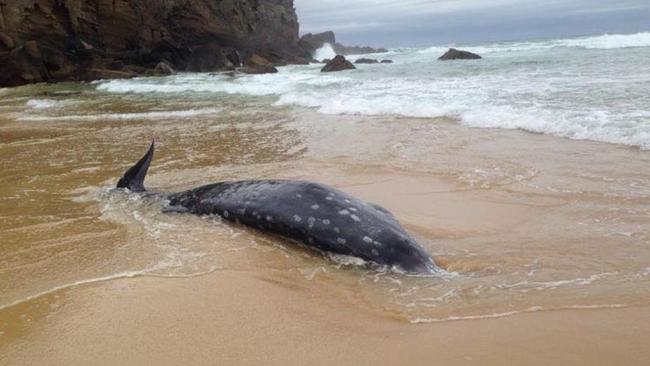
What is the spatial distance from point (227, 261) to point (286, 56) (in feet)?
160

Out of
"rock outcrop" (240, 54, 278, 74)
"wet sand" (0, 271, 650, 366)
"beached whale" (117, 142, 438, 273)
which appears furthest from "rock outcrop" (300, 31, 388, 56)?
"wet sand" (0, 271, 650, 366)

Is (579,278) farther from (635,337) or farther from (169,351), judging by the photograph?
(169,351)

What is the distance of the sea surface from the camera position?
381cm

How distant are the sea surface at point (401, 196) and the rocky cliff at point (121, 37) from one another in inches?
983

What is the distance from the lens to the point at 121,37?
4075 cm

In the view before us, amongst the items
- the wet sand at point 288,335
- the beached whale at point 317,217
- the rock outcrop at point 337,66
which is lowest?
the wet sand at point 288,335

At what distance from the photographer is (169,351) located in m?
3.01

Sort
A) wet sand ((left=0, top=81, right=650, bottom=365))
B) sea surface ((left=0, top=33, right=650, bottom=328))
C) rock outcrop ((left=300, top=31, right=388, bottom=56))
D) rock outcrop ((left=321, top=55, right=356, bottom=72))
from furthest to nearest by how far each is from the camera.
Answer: rock outcrop ((left=300, top=31, right=388, bottom=56)) → rock outcrop ((left=321, top=55, right=356, bottom=72)) → sea surface ((left=0, top=33, right=650, bottom=328)) → wet sand ((left=0, top=81, right=650, bottom=365))

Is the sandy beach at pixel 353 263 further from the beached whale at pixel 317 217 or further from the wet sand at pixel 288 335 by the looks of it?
the beached whale at pixel 317 217

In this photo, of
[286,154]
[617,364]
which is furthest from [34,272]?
[286,154]

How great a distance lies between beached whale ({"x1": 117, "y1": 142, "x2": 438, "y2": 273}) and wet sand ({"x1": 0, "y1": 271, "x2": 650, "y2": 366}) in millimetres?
710

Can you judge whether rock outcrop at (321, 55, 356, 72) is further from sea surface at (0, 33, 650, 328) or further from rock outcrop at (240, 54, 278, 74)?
sea surface at (0, 33, 650, 328)

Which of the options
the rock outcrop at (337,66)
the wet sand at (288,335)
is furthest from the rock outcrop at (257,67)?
the wet sand at (288,335)

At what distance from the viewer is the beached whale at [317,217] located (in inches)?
165
